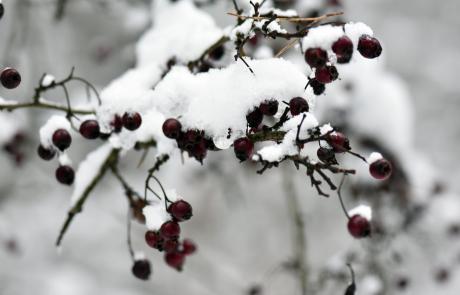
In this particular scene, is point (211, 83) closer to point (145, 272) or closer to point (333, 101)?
point (145, 272)

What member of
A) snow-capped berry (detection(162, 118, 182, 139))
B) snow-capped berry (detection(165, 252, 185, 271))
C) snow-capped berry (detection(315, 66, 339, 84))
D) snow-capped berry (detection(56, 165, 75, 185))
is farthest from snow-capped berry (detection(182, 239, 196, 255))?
snow-capped berry (detection(315, 66, 339, 84))

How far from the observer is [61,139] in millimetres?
1596

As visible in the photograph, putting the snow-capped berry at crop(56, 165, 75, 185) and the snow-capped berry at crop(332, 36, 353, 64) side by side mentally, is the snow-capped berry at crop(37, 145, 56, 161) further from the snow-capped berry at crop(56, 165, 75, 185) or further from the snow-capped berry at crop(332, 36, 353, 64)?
the snow-capped berry at crop(332, 36, 353, 64)

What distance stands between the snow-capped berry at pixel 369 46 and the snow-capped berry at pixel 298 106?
19 centimetres

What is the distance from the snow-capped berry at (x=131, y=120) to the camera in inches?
61.0

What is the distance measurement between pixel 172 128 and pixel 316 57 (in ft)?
1.28

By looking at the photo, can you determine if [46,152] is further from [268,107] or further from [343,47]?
[343,47]

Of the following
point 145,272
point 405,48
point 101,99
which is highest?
point 101,99

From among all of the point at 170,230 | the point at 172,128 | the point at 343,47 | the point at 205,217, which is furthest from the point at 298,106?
the point at 205,217

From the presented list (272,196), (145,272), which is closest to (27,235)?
(272,196)

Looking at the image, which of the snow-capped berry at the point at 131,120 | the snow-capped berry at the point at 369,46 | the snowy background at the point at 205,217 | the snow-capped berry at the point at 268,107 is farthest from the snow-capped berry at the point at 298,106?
the snowy background at the point at 205,217

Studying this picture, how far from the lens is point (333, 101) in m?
3.91

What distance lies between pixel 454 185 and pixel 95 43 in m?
4.92

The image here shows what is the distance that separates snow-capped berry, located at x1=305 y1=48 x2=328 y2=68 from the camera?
4.32ft
